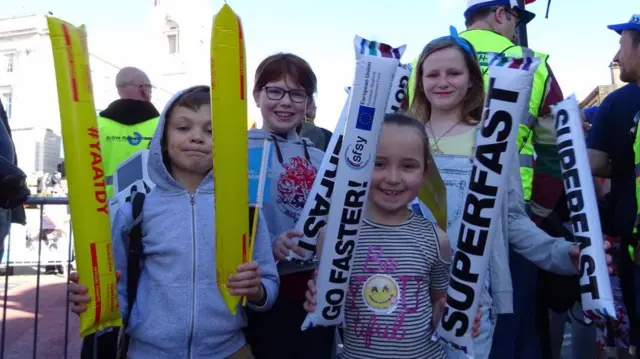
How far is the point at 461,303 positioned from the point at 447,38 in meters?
1.13

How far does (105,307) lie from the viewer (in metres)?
1.82

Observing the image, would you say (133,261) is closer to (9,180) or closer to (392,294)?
(9,180)

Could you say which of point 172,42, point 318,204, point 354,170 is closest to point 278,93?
point 318,204

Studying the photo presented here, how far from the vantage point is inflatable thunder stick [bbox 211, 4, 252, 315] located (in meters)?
1.69

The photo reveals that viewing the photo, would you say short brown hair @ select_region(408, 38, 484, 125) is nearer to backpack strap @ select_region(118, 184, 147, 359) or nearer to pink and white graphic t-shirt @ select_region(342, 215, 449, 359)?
pink and white graphic t-shirt @ select_region(342, 215, 449, 359)

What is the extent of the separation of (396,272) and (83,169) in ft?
3.49

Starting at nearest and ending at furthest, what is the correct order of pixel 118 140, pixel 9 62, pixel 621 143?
pixel 621 143 < pixel 118 140 < pixel 9 62

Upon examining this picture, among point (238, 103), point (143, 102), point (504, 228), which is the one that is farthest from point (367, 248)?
point (143, 102)

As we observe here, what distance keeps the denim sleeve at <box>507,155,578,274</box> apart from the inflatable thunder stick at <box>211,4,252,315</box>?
1005mm

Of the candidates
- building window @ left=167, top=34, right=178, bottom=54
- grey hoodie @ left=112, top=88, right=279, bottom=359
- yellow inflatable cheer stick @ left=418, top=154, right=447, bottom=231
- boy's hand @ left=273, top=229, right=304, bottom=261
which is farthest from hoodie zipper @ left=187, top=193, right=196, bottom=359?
building window @ left=167, top=34, right=178, bottom=54

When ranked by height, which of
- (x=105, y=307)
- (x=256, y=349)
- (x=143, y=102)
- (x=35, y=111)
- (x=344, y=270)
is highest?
(x=143, y=102)

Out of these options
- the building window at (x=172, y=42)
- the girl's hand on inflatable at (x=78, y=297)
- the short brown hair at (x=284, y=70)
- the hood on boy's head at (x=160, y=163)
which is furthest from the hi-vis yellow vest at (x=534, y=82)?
the building window at (x=172, y=42)

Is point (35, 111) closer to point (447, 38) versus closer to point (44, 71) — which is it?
point (44, 71)

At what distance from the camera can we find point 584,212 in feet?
6.02
